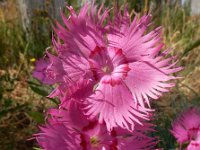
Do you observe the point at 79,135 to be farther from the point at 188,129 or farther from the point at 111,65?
the point at 188,129

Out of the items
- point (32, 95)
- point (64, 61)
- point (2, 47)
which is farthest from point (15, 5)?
point (64, 61)

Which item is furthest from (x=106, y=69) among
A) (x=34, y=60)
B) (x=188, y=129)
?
(x=34, y=60)

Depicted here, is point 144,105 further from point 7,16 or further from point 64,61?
point 7,16

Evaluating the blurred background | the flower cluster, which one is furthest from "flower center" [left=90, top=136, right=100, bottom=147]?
the blurred background

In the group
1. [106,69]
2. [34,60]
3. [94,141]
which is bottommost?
[94,141]

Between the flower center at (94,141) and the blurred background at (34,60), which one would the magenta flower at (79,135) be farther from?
the blurred background at (34,60)

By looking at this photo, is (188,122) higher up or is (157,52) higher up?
(157,52)
